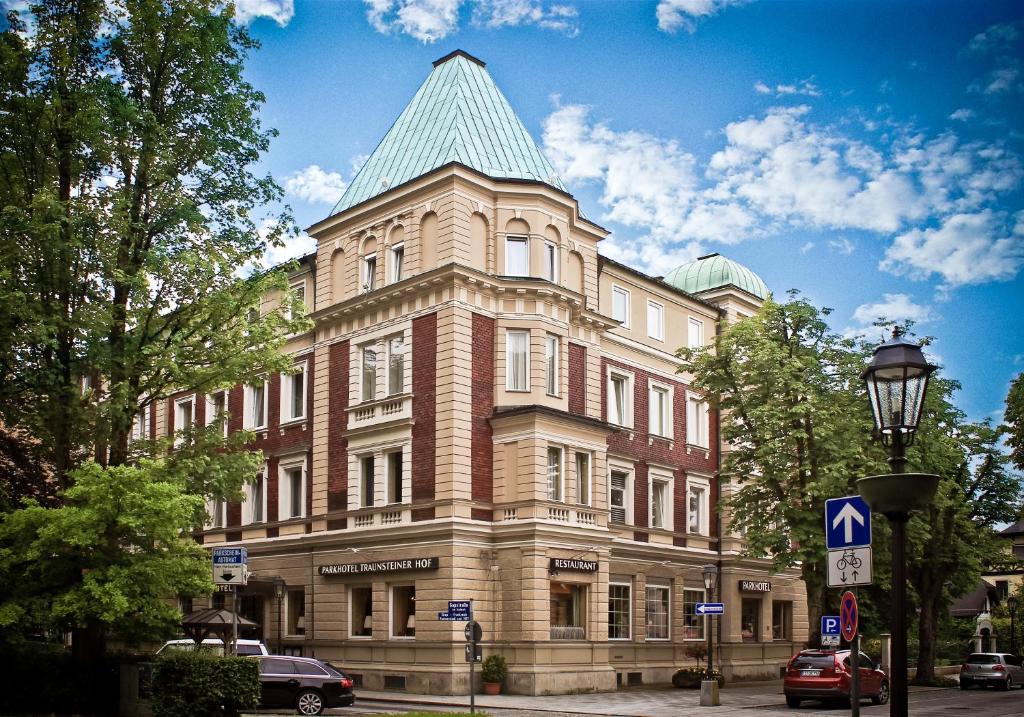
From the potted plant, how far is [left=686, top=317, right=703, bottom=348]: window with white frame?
17396 millimetres

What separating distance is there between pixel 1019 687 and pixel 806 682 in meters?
25.2

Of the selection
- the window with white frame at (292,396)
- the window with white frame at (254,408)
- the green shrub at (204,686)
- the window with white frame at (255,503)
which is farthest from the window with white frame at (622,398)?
the green shrub at (204,686)

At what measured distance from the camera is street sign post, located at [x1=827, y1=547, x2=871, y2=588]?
440 inches

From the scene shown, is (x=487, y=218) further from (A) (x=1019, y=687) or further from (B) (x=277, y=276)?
(A) (x=1019, y=687)

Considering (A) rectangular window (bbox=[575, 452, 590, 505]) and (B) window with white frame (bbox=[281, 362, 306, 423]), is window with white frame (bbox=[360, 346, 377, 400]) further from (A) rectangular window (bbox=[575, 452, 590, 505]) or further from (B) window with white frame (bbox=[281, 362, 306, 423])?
(A) rectangular window (bbox=[575, 452, 590, 505])

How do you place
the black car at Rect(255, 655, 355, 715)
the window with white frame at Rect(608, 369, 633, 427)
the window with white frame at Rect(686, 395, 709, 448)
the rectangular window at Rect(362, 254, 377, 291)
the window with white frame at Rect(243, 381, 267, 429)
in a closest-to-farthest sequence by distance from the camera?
the black car at Rect(255, 655, 355, 715), the rectangular window at Rect(362, 254, 377, 291), the window with white frame at Rect(608, 369, 633, 427), the window with white frame at Rect(243, 381, 267, 429), the window with white frame at Rect(686, 395, 709, 448)

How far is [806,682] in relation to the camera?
101ft

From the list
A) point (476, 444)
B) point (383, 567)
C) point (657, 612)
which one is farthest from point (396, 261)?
point (657, 612)

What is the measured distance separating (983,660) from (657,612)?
1644 centimetres

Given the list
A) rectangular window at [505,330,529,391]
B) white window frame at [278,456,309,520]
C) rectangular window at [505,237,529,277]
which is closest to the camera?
rectangular window at [505,330,529,391]

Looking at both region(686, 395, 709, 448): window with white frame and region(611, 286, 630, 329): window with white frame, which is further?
region(686, 395, 709, 448): window with white frame

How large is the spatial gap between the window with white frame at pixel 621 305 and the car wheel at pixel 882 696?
15.5m

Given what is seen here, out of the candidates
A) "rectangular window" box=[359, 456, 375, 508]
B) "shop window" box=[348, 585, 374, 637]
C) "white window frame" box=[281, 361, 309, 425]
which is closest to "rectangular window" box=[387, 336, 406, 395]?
"rectangular window" box=[359, 456, 375, 508]

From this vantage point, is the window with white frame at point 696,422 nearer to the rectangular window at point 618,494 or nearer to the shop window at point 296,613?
the rectangular window at point 618,494
